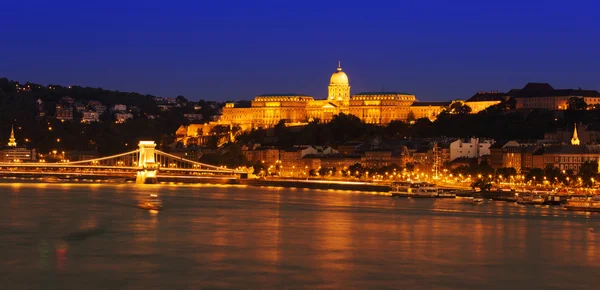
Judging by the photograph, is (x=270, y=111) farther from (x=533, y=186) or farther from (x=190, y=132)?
(x=533, y=186)

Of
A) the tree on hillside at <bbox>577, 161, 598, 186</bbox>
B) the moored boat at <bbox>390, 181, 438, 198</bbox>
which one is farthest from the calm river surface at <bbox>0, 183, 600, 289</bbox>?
the tree on hillside at <bbox>577, 161, 598, 186</bbox>

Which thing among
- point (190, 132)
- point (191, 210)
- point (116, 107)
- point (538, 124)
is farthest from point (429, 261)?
point (116, 107)

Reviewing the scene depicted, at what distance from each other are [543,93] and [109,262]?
53042mm

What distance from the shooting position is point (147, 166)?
190 ft

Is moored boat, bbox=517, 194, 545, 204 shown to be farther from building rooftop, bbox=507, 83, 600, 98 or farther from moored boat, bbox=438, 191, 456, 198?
building rooftop, bbox=507, 83, 600, 98

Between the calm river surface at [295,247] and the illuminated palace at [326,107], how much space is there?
50009 millimetres

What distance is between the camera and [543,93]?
Answer: 7169cm

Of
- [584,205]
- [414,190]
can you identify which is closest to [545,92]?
[414,190]

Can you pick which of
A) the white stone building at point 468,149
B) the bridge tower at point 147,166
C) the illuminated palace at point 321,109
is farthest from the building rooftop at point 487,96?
the bridge tower at point 147,166

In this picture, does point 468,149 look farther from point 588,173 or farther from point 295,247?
point 295,247

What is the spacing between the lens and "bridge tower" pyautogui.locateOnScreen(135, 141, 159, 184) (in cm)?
5659

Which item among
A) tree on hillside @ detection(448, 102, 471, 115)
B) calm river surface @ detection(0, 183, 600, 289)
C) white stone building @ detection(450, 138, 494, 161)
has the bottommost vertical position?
calm river surface @ detection(0, 183, 600, 289)

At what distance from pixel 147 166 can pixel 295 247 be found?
115 feet

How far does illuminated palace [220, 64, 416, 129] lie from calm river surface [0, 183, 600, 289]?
50.0 m
